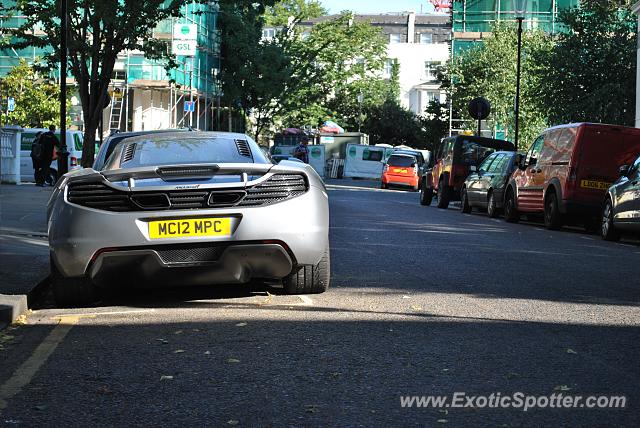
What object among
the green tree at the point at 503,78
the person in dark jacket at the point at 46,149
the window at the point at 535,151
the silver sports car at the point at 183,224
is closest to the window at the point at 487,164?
the window at the point at 535,151

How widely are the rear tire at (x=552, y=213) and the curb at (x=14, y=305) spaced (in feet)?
45.1

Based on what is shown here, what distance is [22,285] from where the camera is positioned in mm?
10109

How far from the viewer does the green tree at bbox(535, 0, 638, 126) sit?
42094mm

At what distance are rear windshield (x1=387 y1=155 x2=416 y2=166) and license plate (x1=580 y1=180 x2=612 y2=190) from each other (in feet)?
121

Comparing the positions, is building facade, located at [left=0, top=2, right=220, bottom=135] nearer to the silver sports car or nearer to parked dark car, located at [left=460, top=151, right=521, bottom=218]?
parked dark car, located at [left=460, top=151, right=521, bottom=218]

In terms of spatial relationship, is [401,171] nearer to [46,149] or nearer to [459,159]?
[46,149]

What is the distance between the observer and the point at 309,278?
9.56 m

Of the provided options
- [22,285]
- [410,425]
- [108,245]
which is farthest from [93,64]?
[410,425]

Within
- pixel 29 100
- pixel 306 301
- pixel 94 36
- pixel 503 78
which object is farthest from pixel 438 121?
pixel 306 301

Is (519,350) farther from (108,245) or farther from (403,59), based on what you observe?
(403,59)

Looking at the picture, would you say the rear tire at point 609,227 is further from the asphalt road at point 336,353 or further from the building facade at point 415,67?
the building facade at point 415,67

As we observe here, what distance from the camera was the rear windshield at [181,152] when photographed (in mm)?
9344

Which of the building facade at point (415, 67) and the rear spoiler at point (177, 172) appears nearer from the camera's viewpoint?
the rear spoiler at point (177, 172)

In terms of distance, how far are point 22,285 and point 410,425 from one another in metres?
5.80
